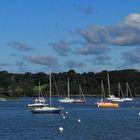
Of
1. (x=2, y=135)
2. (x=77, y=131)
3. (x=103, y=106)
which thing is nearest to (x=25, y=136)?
(x=2, y=135)

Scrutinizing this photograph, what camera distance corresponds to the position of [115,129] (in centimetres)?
8662

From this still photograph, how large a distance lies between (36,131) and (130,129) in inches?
517

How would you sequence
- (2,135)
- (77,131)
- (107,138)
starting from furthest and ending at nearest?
(77,131) < (2,135) < (107,138)

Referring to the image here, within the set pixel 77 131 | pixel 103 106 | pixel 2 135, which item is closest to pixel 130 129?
pixel 77 131

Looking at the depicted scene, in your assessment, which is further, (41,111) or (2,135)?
(41,111)

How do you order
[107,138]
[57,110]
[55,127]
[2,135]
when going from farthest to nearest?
[57,110], [55,127], [2,135], [107,138]

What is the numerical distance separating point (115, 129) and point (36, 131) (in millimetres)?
11220

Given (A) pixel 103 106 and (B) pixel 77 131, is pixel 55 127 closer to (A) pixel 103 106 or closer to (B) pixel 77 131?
(B) pixel 77 131

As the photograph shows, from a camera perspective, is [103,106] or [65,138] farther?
[103,106]

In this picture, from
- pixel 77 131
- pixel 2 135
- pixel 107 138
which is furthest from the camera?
pixel 77 131

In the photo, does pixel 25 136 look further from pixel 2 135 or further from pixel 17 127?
pixel 17 127

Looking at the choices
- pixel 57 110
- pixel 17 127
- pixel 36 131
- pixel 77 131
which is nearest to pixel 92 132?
pixel 77 131

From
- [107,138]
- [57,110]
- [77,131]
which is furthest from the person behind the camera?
[57,110]

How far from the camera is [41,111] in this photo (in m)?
129
